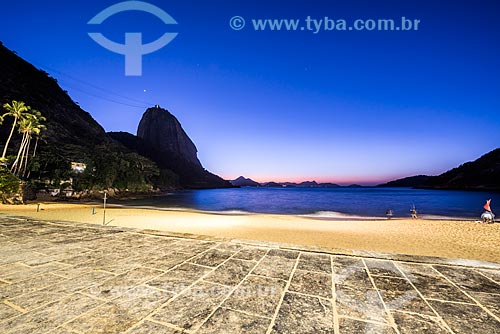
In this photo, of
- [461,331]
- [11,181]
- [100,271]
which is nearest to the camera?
[461,331]

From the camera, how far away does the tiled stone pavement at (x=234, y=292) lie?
1923mm

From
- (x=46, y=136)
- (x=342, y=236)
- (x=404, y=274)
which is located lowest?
(x=342, y=236)

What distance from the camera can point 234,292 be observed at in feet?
8.25

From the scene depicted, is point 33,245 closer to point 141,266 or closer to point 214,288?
point 141,266

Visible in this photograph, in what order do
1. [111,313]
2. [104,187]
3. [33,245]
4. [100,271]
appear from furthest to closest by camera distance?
[104,187] < [33,245] < [100,271] < [111,313]

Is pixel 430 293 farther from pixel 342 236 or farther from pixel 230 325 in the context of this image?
pixel 342 236

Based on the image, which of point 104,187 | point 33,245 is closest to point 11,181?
point 104,187

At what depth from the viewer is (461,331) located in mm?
1881

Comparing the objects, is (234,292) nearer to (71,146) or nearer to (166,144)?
(71,146)

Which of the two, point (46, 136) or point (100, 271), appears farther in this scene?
point (46, 136)

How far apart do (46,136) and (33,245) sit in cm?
6486

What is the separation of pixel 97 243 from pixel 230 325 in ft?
13.0

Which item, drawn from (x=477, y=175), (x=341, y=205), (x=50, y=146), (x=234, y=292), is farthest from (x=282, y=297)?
(x=477, y=175)

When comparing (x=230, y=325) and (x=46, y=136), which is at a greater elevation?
(x=46, y=136)
